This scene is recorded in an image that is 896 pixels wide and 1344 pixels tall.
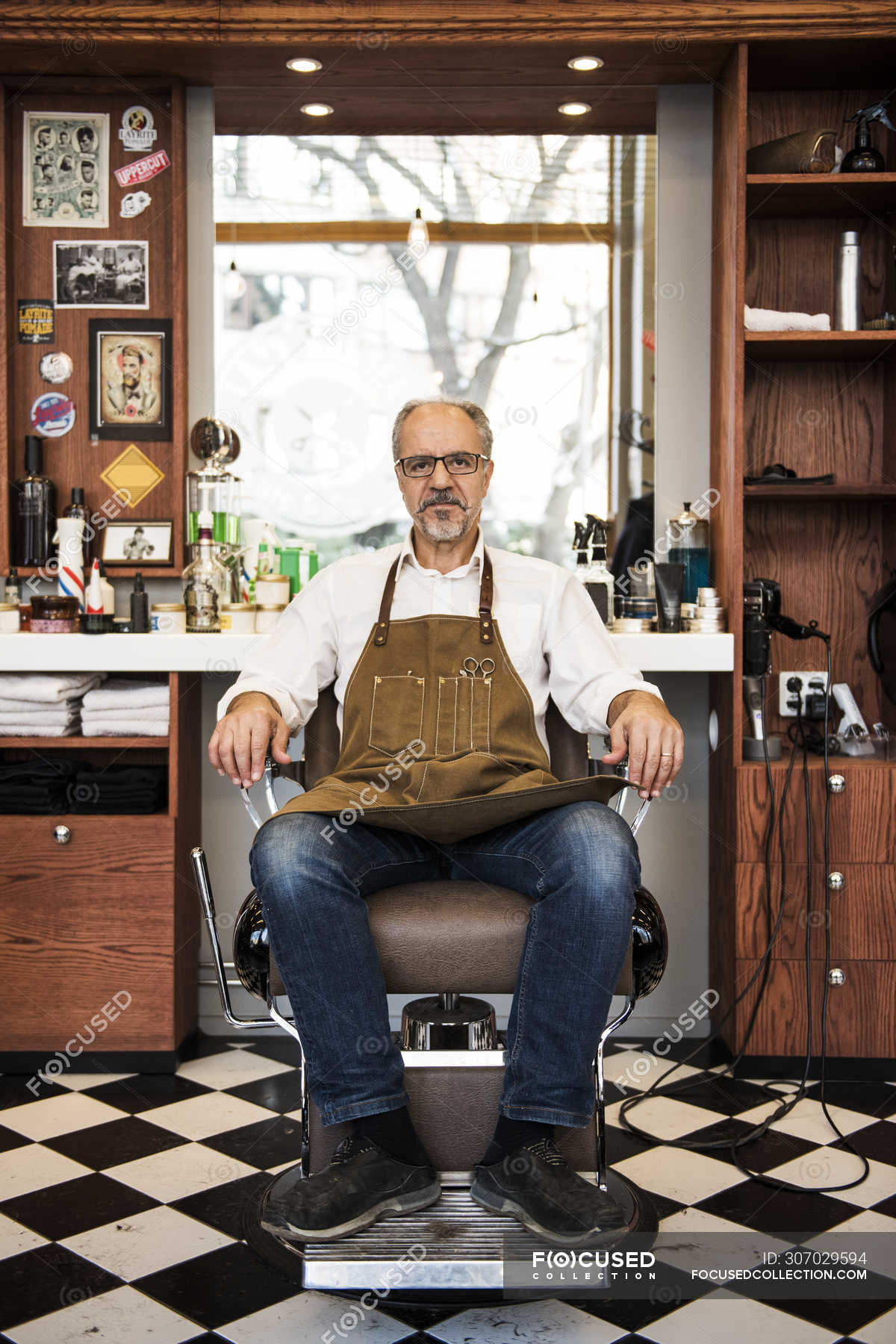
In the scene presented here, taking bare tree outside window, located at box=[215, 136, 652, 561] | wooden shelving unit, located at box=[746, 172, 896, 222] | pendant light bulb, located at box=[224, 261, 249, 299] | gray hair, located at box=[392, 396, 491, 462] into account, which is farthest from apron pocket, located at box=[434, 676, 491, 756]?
pendant light bulb, located at box=[224, 261, 249, 299]

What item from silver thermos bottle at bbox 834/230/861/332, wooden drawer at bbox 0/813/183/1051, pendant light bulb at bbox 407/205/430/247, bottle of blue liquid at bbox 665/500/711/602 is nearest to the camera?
wooden drawer at bbox 0/813/183/1051

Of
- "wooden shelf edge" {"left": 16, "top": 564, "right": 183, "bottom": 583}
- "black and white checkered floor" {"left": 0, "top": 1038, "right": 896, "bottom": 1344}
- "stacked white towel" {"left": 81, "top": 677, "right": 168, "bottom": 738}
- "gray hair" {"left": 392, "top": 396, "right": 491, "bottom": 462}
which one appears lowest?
"black and white checkered floor" {"left": 0, "top": 1038, "right": 896, "bottom": 1344}

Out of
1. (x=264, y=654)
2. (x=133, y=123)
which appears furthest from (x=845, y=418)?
(x=133, y=123)

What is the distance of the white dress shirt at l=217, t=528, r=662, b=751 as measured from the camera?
218 cm

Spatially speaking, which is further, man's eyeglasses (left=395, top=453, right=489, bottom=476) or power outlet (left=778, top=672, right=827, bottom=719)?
power outlet (left=778, top=672, right=827, bottom=719)

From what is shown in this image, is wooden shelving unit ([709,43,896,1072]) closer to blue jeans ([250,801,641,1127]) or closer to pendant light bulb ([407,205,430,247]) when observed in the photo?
blue jeans ([250,801,641,1127])

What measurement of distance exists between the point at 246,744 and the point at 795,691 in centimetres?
157

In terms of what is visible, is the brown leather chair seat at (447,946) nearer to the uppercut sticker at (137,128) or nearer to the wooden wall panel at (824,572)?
the wooden wall panel at (824,572)

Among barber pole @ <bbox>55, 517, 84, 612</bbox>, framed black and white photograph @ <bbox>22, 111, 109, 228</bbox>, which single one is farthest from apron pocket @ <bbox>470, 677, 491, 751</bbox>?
framed black and white photograph @ <bbox>22, 111, 109, 228</bbox>

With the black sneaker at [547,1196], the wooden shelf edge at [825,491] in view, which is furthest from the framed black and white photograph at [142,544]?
the black sneaker at [547,1196]

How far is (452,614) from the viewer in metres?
2.29

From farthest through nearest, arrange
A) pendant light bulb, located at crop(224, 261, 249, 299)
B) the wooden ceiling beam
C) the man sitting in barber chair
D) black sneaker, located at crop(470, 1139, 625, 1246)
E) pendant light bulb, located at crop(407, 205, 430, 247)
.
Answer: pendant light bulb, located at crop(224, 261, 249, 299) < pendant light bulb, located at crop(407, 205, 430, 247) < the wooden ceiling beam < the man sitting in barber chair < black sneaker, located at crop(470, 1139, 625, 1246)

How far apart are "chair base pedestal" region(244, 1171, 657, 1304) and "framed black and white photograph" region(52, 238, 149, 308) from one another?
2176mm

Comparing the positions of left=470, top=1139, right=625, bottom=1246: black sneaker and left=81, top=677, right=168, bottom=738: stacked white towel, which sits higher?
left=81, top=677, right=168, bottom=738: stacked white towel
